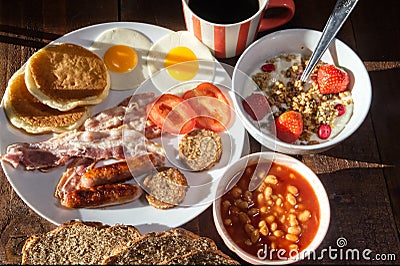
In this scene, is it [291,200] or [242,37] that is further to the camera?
[242,37]

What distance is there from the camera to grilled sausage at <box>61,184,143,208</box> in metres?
2.47

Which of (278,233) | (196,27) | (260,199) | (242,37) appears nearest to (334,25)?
(242,37)

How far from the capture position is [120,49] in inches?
109

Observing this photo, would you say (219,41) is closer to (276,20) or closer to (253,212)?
(276,20)

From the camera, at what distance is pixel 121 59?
2750mm

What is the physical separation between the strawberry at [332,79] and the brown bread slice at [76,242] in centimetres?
96

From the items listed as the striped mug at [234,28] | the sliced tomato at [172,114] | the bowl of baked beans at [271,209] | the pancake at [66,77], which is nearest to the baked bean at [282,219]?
the bowl of baked beans at [271,209]

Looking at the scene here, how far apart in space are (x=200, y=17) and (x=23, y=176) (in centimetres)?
95

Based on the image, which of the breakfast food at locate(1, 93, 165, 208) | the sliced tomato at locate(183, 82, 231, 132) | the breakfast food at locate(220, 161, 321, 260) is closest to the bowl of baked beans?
the breakfast food at locate(220, 161, 321, 260)

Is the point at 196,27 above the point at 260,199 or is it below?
above

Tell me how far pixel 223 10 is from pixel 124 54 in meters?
0.46

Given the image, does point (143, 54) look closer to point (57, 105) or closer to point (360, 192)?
point (57, 105)

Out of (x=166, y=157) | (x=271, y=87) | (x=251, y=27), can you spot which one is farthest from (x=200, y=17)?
(x=166, y=157)

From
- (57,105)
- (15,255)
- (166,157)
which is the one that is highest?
(57,105)
